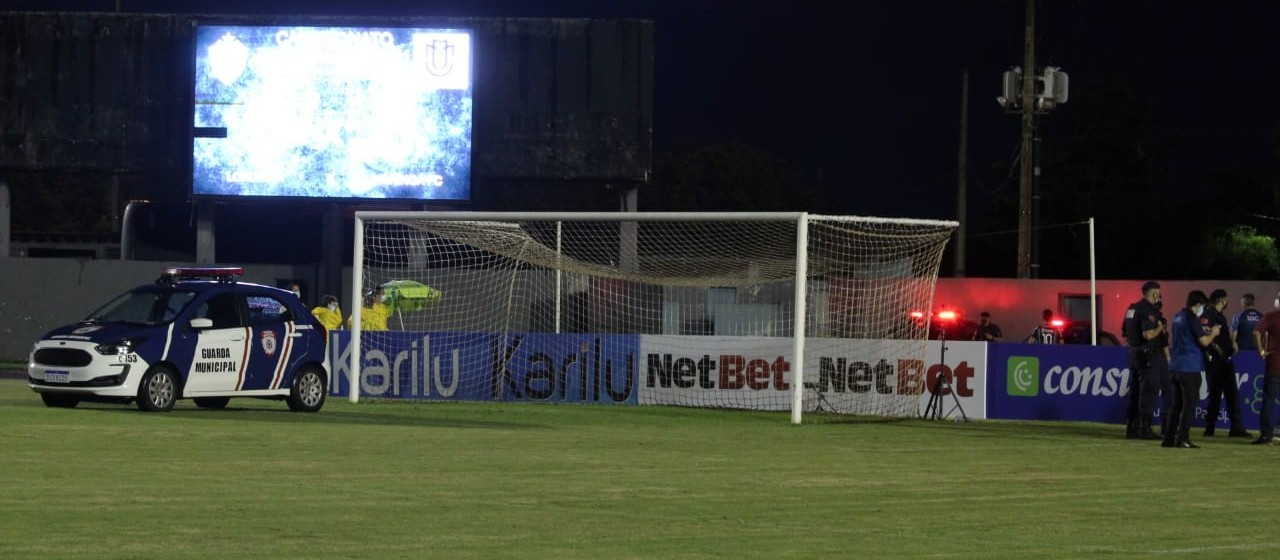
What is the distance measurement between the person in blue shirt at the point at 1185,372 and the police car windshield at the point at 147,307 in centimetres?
1131

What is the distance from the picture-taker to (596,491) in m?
13.6

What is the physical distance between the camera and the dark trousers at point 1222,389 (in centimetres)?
2242

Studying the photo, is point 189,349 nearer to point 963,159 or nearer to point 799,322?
point 799,322

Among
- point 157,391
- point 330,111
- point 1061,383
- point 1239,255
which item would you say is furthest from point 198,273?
point 1239,255

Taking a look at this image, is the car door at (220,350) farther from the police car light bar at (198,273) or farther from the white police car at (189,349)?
the police car light bar at (198,273)

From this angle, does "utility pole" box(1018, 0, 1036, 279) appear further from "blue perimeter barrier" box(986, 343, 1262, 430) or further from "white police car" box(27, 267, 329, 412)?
"white police car" box(27, 267, 329, 412)

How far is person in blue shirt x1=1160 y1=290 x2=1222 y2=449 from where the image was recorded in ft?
65.5

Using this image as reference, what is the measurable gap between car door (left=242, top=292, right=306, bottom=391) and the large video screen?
16297mm

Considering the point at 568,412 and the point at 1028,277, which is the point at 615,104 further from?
the point at 568,412

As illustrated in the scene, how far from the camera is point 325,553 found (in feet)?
32.2

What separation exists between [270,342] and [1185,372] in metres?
10.7

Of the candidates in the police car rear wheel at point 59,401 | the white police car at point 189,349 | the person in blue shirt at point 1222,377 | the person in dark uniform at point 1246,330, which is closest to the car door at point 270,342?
the white police car at point 189,349

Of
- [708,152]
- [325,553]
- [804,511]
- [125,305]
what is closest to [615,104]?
[125,305]

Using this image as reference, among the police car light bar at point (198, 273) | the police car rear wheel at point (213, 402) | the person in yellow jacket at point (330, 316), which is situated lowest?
the police car rear wheel at point (213, 402)
